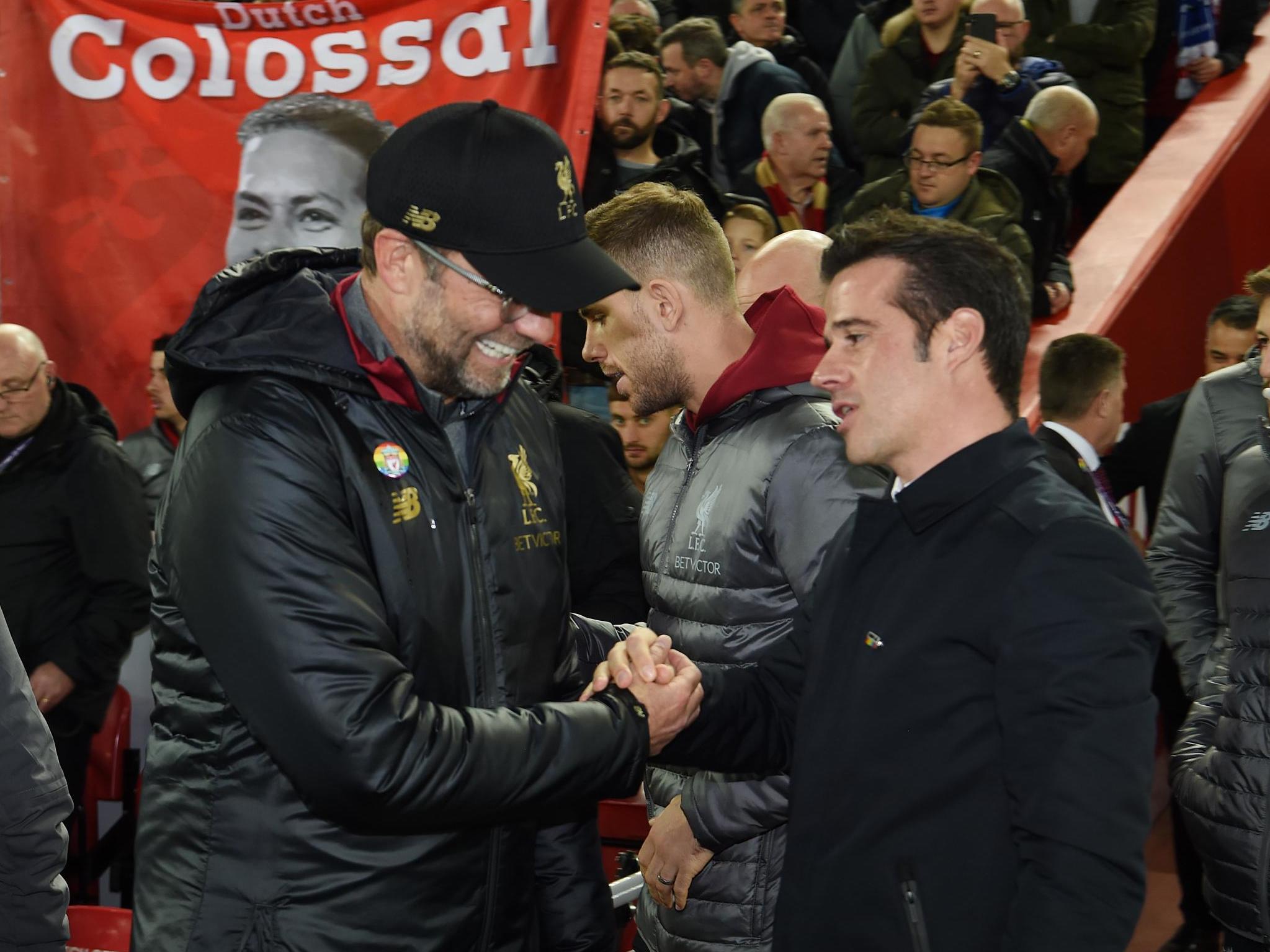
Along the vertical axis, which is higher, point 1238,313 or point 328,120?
point 328,120

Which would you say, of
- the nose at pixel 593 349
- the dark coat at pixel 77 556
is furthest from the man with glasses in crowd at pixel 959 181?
the dark coat at pixel 77 556

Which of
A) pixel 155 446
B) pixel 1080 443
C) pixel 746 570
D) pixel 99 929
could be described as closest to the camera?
pixel 746 570

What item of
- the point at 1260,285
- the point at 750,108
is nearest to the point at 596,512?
the point at 1260,285

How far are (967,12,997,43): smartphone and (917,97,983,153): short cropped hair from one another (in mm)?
1070

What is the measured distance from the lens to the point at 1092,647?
2258mm

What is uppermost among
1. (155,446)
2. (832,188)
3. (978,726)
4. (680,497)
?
(978,726)

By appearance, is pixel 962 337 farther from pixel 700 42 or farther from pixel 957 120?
pixel 700 42

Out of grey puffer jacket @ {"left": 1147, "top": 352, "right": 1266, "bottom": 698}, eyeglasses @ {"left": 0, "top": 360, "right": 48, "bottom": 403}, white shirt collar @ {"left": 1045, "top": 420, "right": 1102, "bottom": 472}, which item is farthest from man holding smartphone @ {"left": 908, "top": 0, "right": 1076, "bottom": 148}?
eyeglasses @ {"left": 0, "top": 360, "right": 48, "bottom": 403}

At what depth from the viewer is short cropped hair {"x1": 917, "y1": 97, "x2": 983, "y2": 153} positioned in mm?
6688

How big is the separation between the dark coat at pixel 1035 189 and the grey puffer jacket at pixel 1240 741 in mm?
3132

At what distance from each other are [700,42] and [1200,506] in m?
4.83

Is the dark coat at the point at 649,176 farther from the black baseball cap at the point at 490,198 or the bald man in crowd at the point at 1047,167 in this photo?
the black baseball cap at the point at 490,198

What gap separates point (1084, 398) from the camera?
5.90m

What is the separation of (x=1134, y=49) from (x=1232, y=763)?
5480mm
